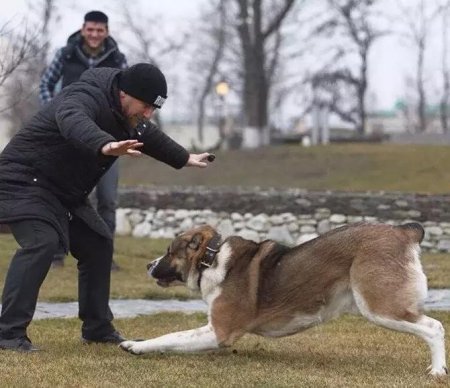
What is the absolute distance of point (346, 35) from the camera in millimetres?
44531

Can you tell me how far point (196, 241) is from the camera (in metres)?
6.33

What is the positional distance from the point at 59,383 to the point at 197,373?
2.77 feet

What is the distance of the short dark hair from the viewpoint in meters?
9.56

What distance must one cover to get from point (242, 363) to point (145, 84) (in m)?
1.92

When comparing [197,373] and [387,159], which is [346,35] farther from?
[197,373]

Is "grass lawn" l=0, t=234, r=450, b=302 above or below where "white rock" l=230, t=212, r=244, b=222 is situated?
above

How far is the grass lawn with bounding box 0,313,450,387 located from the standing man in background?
261cm

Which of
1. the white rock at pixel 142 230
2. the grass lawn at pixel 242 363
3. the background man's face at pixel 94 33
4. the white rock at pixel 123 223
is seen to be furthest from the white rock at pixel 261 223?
the grass lawn at pixel 242 363

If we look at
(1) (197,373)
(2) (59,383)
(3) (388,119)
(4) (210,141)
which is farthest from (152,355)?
(3) (388,119)

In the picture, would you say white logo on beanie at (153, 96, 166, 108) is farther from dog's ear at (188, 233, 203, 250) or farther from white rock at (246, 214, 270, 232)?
white rock at (246, 214, 270, 232)

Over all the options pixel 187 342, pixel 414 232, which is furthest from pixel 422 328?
pixel 187 342

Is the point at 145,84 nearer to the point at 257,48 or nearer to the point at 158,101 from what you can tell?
the point at 158,101

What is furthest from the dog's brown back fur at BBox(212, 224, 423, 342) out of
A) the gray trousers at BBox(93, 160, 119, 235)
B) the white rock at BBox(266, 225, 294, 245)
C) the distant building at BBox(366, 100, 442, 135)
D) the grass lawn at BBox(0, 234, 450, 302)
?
the distant building at BBox(366, 100, 442, 135)

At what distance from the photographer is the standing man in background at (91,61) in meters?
9.70
